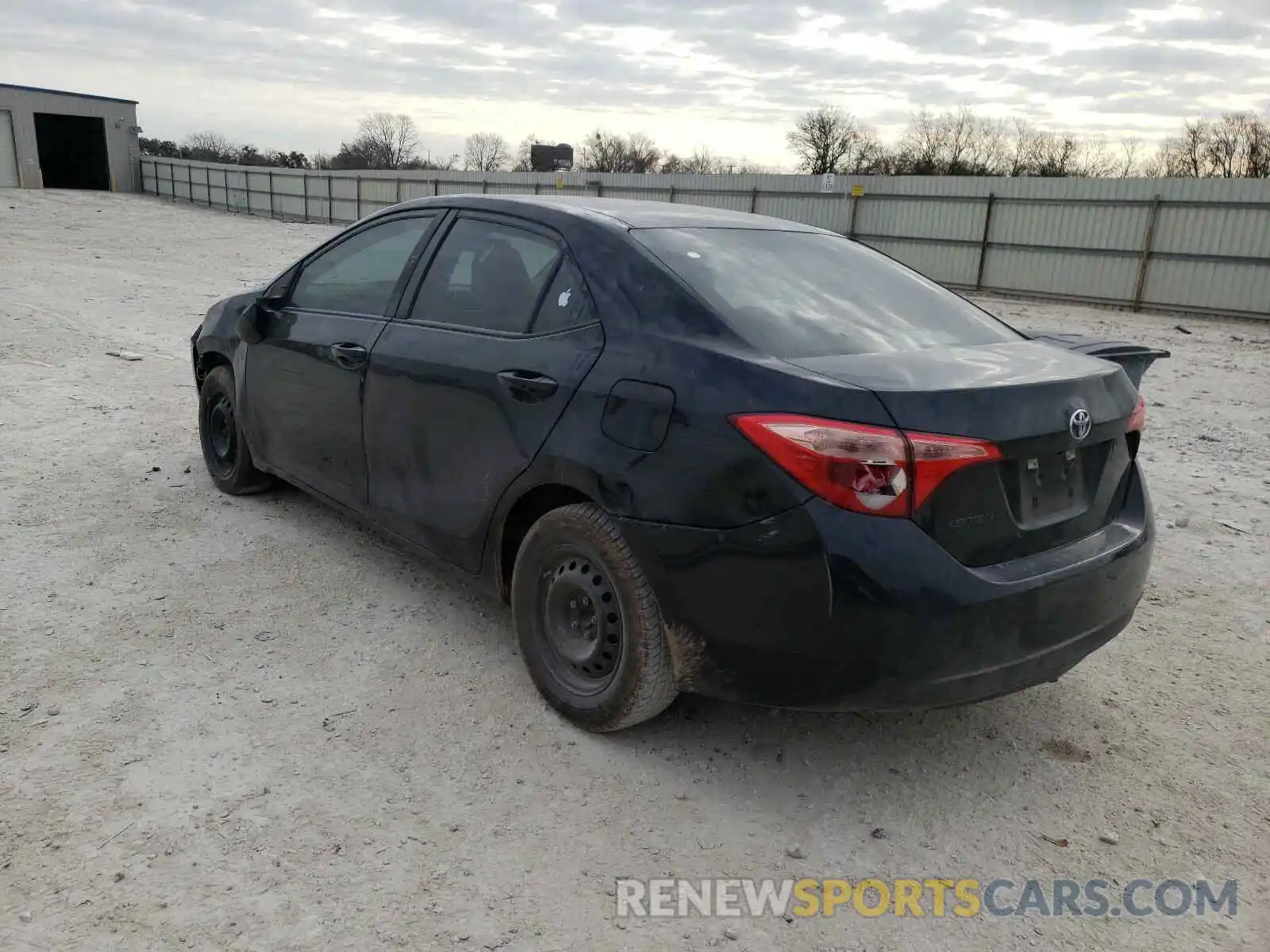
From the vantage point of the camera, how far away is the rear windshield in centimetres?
275

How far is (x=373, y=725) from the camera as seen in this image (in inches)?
118

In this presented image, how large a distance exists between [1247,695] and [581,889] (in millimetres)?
2527

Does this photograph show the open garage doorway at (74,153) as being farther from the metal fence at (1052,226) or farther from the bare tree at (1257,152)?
the bare tree at (1257,152)

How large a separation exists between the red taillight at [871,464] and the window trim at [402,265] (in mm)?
2025

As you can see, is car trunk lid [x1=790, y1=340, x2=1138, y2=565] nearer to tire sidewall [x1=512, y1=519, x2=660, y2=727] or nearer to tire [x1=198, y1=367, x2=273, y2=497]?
tire sidewall [x1=512, y1=519, x2=660, y2=727]

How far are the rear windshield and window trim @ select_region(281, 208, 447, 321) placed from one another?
105cm

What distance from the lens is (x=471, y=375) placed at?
3207mm

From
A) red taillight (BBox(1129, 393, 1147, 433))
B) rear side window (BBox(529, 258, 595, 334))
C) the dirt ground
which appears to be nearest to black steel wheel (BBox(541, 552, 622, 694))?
the dirt ground

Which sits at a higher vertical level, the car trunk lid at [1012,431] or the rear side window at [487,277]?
the rear side window at [487,277]

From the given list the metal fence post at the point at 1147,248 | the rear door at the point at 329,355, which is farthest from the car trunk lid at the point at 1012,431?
the metal fence post at the point at 1147,248

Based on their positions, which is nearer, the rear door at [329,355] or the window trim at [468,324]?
the window trim at [468,324]

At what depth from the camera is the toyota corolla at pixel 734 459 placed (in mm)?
2326

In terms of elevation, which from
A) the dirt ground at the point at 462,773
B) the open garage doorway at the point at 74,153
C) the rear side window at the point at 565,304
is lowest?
the dirt ground at the point at 462,773

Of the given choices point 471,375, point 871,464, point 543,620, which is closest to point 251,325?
point 471,375
